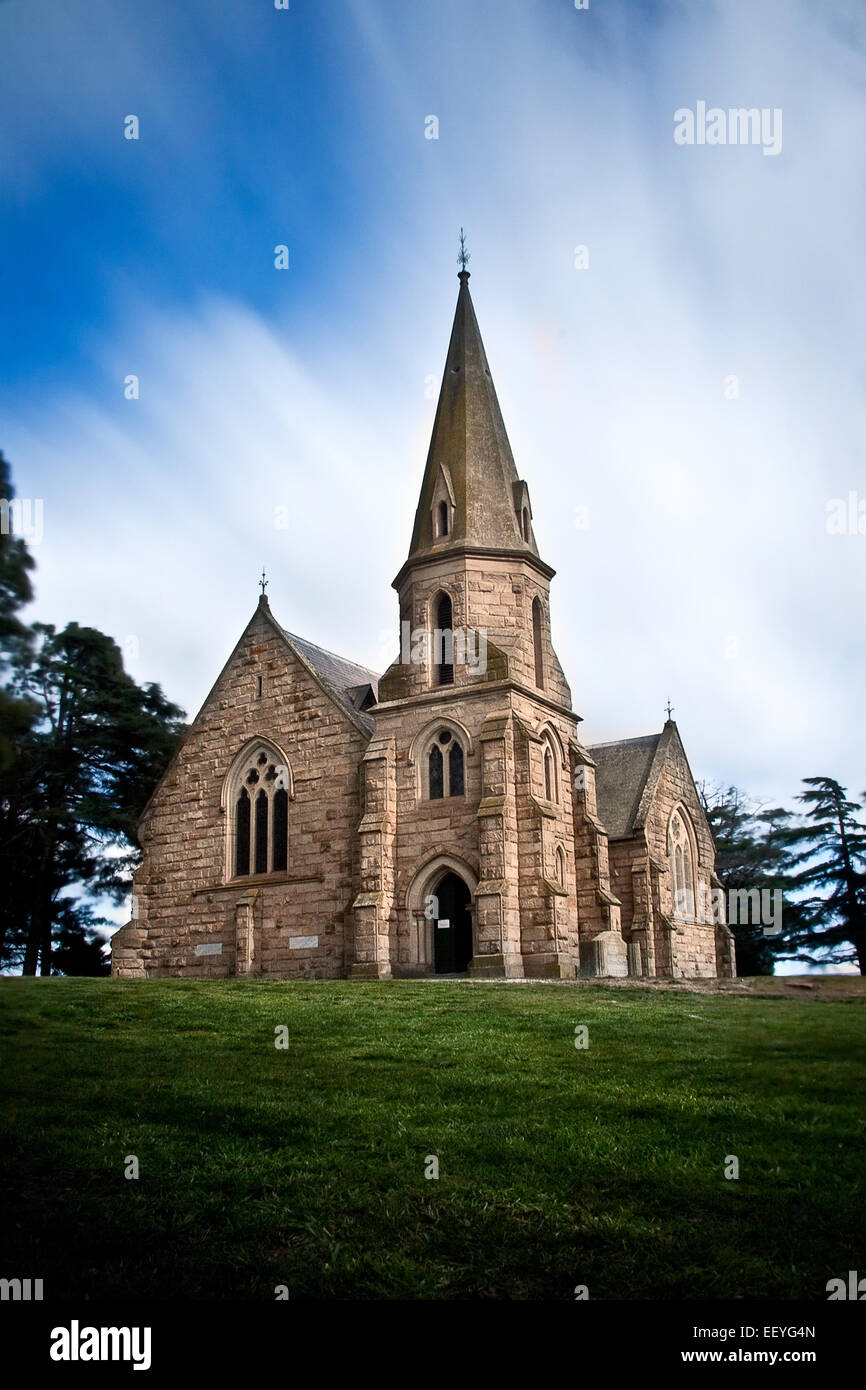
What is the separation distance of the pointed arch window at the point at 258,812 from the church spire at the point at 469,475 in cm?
677

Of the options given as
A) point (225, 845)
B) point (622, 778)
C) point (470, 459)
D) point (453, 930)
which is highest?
point (470, 459)

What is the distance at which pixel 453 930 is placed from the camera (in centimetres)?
2694

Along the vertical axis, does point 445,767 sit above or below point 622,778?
below

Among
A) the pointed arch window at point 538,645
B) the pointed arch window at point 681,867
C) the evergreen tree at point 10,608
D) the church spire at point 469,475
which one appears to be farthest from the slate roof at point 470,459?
the evergreen tree at point 10,608

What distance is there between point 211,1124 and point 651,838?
2492cm

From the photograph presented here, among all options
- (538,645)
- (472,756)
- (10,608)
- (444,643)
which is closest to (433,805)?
(472,756)

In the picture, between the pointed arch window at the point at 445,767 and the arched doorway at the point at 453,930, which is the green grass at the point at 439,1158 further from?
the pointed arch window at the point at 445,767

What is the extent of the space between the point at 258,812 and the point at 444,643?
6947mm

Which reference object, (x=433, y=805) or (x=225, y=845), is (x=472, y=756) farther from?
(x=225, y=845)

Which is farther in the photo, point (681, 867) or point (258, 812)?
point (681, 867)

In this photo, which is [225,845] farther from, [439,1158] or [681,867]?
[439,1158]

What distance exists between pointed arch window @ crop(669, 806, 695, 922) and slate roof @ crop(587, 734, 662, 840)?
1854mm

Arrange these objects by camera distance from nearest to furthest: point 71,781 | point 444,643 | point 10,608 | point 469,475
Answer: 1. point 10,608
2. point 71,781
3. point 444,643
4. point 469,475

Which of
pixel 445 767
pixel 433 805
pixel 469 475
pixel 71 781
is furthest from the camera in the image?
pixel 469 475
